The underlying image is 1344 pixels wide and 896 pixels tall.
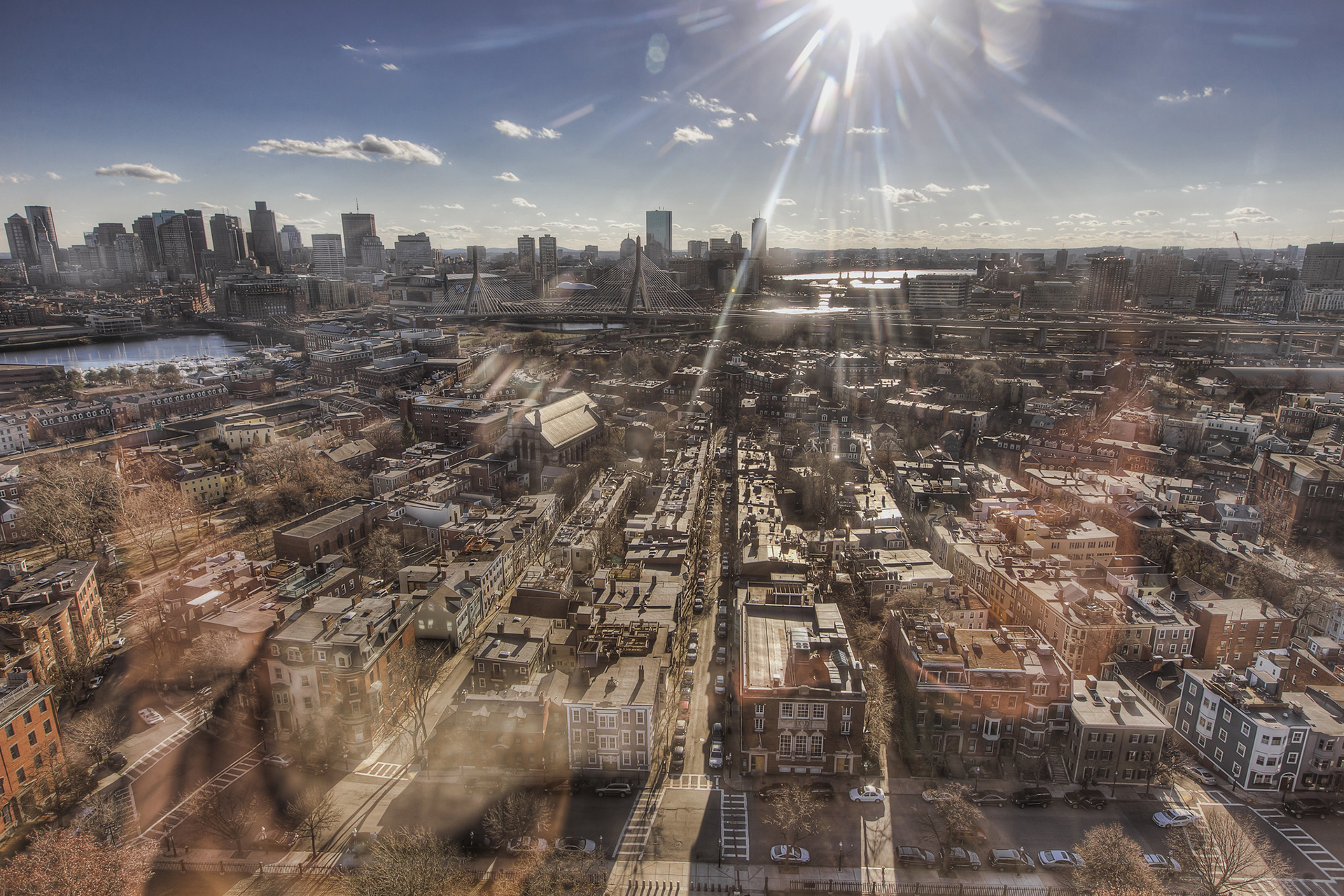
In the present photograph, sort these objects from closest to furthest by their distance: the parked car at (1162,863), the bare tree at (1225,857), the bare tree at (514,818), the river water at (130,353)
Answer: the bare tree at (1225,857), the parked car at (1162,863), the bare tree at (514,818), the river water at (130,353)

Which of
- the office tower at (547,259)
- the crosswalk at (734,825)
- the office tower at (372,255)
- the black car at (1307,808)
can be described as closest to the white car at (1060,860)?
the black car at (1307,808)

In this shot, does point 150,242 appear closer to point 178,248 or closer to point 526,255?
point 178,248

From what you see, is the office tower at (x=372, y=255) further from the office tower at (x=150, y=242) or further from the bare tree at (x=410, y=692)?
the bare tree at (x=410, y=692)

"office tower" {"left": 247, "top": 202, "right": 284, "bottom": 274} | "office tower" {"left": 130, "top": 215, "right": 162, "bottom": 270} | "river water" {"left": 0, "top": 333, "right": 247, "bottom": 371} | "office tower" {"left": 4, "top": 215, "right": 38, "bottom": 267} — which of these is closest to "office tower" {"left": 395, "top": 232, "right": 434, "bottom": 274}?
"office tower" {"left": 247, "top": 202, "right": 284, "bottom": 274}

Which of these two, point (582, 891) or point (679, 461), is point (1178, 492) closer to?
point (679, 461)

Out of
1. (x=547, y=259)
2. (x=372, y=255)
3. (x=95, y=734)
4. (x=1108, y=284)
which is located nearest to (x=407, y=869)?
(x=95, y=734)

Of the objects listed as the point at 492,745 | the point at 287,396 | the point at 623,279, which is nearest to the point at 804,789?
the point at 492,745
